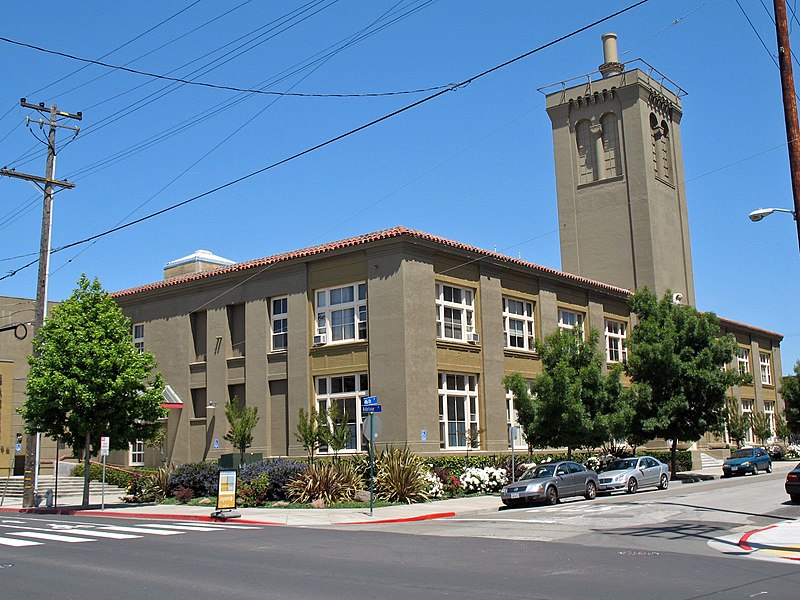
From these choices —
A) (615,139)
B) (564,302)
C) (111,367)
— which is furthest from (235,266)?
(615,139)

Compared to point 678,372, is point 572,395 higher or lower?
lower

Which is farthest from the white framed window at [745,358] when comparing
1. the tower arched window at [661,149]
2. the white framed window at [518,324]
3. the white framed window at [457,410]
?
the white framed window at [457,410]

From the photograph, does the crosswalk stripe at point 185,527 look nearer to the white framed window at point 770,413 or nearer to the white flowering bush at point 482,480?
the white flowering bush at point 482,480

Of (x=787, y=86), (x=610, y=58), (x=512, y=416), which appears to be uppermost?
(x=610, y=58)

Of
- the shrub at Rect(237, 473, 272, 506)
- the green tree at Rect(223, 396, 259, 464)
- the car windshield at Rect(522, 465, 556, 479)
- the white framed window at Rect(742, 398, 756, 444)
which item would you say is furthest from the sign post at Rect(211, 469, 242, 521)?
the white framed window at Rect(742, 398, 756, 444)

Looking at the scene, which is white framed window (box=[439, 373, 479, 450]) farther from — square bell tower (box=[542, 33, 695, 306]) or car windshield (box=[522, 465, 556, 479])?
square bell tower (box=[542, 33, 695, 306])

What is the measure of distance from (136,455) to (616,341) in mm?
26145

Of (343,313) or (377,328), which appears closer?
(377,328)

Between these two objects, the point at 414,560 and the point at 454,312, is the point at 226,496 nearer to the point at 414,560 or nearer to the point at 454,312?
the point at 414,560

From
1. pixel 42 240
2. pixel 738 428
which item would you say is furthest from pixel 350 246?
pixel 738 428

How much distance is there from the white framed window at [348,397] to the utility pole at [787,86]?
1884cm

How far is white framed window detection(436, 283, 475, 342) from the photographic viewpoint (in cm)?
3359

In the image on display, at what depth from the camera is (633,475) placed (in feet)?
101

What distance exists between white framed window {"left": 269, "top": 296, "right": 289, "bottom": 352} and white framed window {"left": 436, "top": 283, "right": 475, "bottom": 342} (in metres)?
6.81
